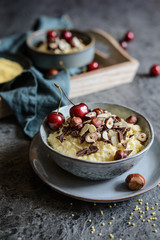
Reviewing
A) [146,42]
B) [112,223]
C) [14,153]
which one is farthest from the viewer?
[146,42]

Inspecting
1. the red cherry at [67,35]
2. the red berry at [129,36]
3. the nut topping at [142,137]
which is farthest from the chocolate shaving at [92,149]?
the red berry at [129,36]

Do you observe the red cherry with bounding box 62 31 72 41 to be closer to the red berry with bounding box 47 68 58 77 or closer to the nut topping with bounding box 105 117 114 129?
the red berry with bounding box 47 68 58 77

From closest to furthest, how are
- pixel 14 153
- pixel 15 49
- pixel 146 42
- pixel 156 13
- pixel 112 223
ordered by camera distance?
pixel 112 223 < pixel 14 153 < pixel 15 49 < pixel 146 42 < pixel 156 13

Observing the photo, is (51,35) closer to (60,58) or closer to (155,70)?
(60,58)

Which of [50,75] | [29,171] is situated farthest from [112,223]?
[50,75]

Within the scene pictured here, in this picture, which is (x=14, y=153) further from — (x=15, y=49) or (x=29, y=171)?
(x=15, y=49)

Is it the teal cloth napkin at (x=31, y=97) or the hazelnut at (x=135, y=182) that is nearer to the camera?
the hazelnut at (x=135, y=182)

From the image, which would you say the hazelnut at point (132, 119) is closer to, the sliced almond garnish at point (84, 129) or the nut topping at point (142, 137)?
the nut topping at point (142, 137)
